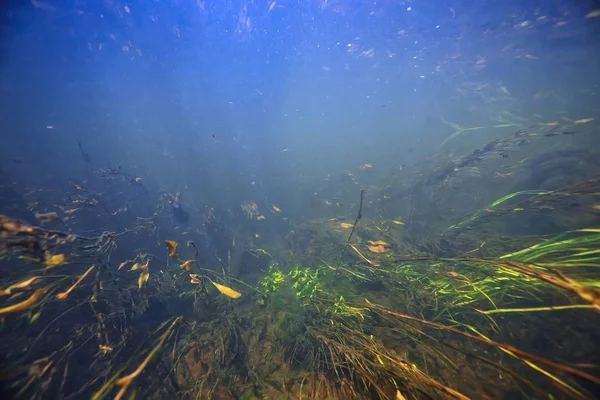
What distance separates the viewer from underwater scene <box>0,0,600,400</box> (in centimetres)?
273

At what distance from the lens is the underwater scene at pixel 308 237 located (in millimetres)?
2727

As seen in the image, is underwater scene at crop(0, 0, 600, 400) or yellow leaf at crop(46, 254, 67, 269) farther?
underwater scene at crop(0, 0, 600, 400)

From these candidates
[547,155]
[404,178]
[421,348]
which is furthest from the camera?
[404,178]

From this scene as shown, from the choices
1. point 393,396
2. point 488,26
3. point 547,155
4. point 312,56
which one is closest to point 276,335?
point 393,396

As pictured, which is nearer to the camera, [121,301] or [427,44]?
[121,301]

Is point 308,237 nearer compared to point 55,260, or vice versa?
point 55,260

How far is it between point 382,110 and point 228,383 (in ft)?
378

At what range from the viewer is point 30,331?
13.0 feet

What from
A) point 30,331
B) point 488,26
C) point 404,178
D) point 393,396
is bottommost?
point 404,178

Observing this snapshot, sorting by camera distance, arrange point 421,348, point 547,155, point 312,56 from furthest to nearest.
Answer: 1. point 312,56
2. point 547,155
3. point 421,348

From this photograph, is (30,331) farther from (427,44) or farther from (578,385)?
(427,44)

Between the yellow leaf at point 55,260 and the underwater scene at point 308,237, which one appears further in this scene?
the underwater scene at point 308,237

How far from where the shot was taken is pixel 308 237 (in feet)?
28.0

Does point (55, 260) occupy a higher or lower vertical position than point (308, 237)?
higher
